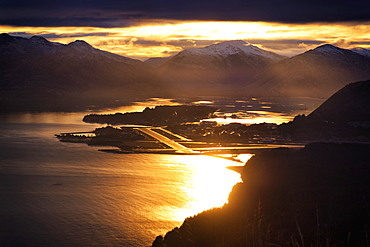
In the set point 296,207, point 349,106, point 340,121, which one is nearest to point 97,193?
point 296,207

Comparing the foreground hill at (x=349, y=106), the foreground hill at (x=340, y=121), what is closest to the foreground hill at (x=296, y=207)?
the foreground hill at (x=340, y=121)

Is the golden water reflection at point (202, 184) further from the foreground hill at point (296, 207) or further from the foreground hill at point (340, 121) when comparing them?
the foreground hill at point (340, 121)

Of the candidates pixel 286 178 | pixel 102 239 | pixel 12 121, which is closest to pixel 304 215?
pixel 286 178

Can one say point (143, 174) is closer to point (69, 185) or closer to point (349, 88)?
point (69, 185)

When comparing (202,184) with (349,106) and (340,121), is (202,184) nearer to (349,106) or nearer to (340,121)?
(340,121)

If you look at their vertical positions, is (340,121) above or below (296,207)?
below

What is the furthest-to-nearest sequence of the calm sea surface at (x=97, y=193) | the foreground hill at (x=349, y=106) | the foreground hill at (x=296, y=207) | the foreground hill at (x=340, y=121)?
the foreground hill at (x=349, y=106), the foreground hill at (x=340, y=121), the calm sea surface at (x=97, y=193), the foreground hill at (x=296, y=207)
